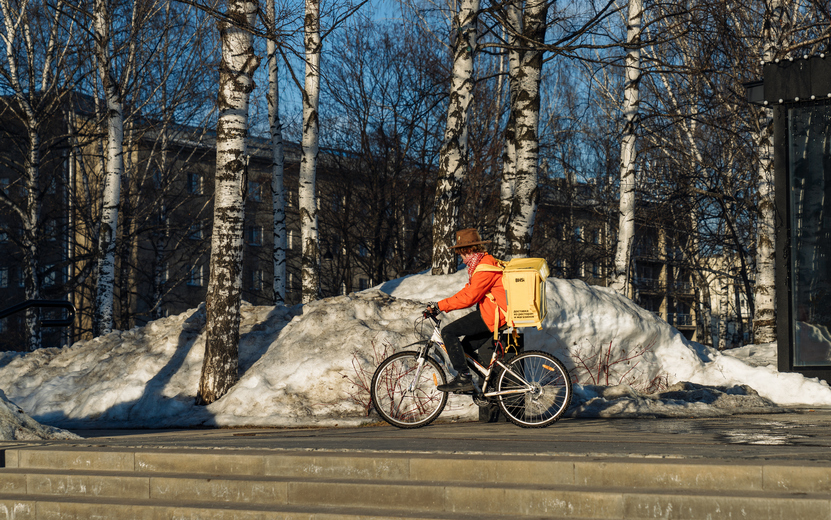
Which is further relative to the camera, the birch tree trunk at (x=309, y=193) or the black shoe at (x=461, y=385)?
the birch tree trunk at (x=309, y=193)

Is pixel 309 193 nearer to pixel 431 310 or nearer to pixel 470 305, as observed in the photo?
pixel 431 310

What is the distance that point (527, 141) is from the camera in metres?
12.3

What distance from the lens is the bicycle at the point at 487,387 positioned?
7359mm

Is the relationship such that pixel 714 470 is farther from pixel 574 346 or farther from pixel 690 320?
pixel 690 320

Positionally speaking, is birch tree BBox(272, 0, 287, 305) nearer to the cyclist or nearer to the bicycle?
the bicycle

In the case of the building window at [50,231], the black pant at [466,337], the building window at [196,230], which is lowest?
the black pant at [466,337]

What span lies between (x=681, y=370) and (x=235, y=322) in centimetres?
653

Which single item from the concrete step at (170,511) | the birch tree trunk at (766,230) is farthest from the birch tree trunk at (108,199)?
the birch tree trunk at (766,230)

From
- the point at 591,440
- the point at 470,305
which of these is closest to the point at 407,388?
the point at 470,305

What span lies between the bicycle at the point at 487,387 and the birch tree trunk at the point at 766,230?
10.3 m

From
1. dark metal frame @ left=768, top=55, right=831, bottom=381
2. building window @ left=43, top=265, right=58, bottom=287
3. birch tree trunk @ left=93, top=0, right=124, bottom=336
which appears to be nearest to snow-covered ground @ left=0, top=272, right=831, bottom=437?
dark metal frame @ left=768, top=55, right=831, bottom=381

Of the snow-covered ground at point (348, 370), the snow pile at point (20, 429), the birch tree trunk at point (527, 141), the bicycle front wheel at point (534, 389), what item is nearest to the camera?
the snow pile at point (20, 429)

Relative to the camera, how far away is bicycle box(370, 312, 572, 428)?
736 centimetres

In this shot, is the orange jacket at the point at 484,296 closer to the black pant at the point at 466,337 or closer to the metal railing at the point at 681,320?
the black pant at the point at 466,337
